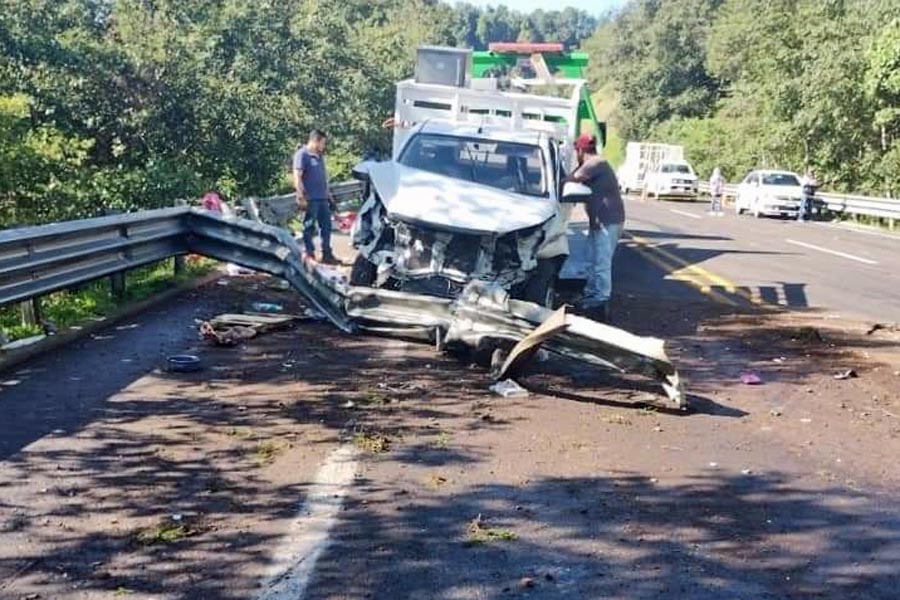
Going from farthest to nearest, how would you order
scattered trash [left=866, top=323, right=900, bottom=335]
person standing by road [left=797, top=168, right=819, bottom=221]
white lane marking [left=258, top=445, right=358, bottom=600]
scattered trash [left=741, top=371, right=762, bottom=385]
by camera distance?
1. person standing by road [left=797, top=168, right=819, bottom=221]
2. scattered trash [left=866, top=323, right=900, bottom=335]
3. scattered trash [left=741, top=371, right=762, bottom=385]
4. white lane marking [left=258, top=445, right=358, bottom=600]

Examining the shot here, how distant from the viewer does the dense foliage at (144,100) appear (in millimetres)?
14469

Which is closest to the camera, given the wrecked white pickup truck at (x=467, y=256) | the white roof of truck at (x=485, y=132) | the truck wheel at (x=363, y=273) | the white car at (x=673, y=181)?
the wrecked white pickup truck at (x=467, y=256)

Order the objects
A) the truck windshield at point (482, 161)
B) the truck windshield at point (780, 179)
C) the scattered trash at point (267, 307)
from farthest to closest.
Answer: the truck windshield at point (780, 179) → the truck windshield at point (482, 161) → the scattered trash at point (267, 307)

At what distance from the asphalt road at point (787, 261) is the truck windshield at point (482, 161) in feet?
13.2

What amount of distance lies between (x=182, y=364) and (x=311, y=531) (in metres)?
3.42

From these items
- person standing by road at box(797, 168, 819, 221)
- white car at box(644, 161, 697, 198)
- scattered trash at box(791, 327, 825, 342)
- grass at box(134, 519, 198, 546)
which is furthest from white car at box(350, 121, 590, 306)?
white car at box(644, 161, 697, 198)

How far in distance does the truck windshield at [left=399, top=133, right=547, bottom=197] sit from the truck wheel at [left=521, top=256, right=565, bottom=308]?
3.26ft

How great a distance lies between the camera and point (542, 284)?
10203 millimetres

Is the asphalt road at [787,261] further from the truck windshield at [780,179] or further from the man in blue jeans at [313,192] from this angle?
the truck windshield at [780,179]

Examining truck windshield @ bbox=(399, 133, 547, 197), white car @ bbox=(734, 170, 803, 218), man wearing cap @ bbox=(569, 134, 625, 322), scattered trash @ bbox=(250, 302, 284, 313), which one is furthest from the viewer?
white car @ bbox=(734, 170, 803, 218)

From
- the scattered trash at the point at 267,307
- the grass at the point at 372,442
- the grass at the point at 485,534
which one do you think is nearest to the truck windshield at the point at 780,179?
the scattered trash at the point at 267,307

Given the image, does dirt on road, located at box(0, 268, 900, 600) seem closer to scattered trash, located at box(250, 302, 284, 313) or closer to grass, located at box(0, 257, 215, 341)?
grass, located at box(0, 257, 215, 341)

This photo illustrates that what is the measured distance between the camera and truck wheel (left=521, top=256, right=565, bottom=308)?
397 inches

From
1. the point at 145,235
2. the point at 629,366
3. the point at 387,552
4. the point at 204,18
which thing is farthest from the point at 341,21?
the point at 387,552
